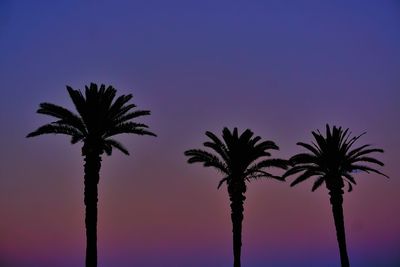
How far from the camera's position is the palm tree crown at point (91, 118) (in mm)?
35781

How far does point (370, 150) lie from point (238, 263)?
1351 centimetres

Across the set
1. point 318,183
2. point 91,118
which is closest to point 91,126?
point 91,118

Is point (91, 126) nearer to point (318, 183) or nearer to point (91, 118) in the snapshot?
point (91, 118)

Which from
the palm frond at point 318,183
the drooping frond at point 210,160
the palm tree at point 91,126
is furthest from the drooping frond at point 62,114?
the palm frond at point 318,183

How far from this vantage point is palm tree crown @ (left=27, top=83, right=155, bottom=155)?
35.8m

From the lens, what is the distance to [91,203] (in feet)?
117

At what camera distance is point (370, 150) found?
4294 centimetres

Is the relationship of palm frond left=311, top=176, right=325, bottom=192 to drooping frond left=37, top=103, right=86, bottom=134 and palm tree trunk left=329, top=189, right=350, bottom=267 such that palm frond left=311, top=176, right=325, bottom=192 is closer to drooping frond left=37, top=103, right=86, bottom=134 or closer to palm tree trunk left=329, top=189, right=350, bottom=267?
palm tree trunk left=329, top=189, right=350, bottom=267

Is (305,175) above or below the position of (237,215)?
above

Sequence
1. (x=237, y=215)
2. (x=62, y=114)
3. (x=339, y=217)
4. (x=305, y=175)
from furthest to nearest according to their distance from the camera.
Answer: (x=305, y=175) < (x=339, y=217) < (x=237, y=215) < (x=62, y=114)

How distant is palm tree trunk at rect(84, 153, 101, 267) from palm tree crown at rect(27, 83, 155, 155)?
72 cm

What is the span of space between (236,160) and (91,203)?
11.7 metres

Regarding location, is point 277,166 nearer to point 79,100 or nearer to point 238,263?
point 238,263

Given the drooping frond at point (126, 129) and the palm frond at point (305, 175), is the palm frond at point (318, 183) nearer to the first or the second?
the palm frond at point (305, 175)
